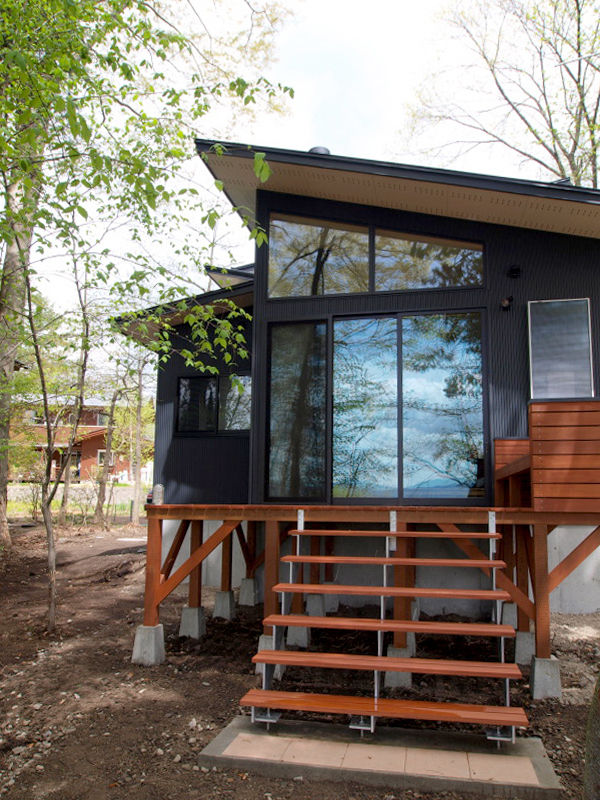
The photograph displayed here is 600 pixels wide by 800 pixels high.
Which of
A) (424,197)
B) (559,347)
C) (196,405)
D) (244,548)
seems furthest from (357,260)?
(244,548)

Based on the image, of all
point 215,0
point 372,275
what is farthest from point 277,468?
point 215,0

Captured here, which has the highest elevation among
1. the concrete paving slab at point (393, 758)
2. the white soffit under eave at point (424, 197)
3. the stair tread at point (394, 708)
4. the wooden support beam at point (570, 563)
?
the white soffit under eave at point (424, 197)

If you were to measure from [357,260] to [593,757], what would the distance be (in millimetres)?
5070

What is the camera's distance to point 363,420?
20.3ft

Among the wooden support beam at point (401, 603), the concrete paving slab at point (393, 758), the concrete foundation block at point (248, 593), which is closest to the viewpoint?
the concrete paving slab at point (393, 758)

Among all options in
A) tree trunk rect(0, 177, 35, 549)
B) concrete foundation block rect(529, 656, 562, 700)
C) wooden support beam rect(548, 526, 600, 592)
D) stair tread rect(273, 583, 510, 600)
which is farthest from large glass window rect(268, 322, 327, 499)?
tree trunk rect(0, 177, 35, 549)

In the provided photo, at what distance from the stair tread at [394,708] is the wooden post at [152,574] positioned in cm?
168

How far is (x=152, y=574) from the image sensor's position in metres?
5.24

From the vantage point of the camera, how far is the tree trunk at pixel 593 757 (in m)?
2.27

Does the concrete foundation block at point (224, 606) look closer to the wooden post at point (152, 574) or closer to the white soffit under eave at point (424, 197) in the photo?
the wooden post at point (152, 574)

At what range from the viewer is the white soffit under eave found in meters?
5.68

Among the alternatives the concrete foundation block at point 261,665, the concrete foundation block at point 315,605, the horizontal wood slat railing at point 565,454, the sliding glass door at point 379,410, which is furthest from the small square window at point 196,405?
the horizontal wood slat railing at point 565,454

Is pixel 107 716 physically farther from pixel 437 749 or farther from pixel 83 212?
pixel 83 212

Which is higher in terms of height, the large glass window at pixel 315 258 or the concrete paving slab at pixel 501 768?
the large glass window at pixel 315 258
